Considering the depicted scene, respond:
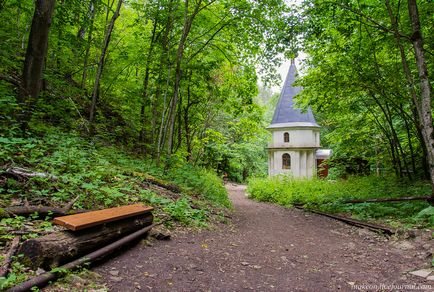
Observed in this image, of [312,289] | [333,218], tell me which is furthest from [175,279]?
[333,218]

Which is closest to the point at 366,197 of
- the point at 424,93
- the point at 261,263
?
the point at 424,93

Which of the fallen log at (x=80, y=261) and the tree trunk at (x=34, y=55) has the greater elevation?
the tree trunk at (x=34, y=55)

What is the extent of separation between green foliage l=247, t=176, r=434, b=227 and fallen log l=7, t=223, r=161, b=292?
5795mm

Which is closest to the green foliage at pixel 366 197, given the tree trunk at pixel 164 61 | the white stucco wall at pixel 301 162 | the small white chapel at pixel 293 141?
the tree trunk at pixel 164 61

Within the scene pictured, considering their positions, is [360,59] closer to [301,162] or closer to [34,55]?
[34,55]

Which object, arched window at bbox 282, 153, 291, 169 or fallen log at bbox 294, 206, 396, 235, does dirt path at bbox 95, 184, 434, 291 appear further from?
arched window at bbox 282, 153, 291, 169

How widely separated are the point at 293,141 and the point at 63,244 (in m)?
21.8

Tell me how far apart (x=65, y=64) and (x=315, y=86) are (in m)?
9.30

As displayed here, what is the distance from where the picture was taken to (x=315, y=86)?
9.20 metres

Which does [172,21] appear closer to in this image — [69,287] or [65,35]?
[65,35]

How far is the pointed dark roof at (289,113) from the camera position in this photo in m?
22.6

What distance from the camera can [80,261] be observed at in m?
2.48

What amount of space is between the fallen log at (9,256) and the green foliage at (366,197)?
6.83 metres

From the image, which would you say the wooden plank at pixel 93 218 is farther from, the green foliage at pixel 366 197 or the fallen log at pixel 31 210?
the green foliage at pixel 366 197
